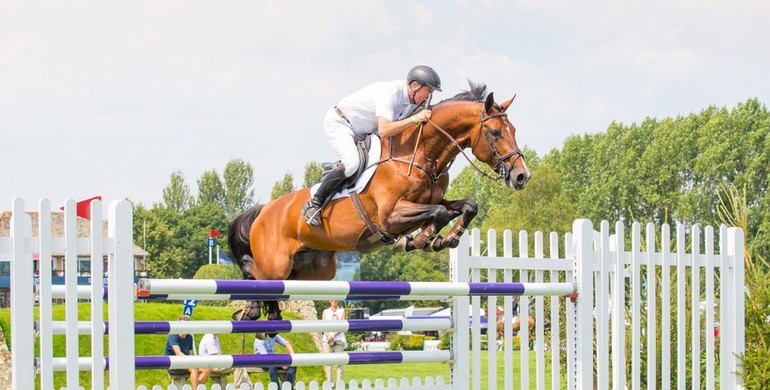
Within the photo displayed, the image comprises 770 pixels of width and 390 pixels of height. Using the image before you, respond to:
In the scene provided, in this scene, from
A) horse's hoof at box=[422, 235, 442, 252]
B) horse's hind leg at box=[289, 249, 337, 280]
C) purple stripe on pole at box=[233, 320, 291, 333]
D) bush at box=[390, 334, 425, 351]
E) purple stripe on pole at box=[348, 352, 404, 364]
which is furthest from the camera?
bush at box=[390, 334, 425, 351]

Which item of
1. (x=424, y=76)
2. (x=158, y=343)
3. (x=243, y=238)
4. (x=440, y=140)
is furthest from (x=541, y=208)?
(x=424, y=76)

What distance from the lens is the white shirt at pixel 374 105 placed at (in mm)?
6332

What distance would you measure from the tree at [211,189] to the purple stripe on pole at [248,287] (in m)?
58.7

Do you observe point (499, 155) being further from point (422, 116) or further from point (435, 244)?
point (435, 244)

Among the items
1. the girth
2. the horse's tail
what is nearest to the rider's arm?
the girth

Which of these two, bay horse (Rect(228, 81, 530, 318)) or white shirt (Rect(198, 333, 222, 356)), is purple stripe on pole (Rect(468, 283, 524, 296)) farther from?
white shirt (Rect(198, 333, 222, 356))

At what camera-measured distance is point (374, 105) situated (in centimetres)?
649

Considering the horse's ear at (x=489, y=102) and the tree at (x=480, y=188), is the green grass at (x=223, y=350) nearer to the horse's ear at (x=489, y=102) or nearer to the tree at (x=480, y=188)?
the horse's ear at (x=489, y=102)

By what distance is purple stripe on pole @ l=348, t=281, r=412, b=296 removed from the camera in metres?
4.58

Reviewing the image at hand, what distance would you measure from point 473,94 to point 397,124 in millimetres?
660

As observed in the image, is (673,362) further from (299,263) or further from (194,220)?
(194,220)

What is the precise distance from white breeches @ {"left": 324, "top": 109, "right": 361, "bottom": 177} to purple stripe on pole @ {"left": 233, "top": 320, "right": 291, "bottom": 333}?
1784mm

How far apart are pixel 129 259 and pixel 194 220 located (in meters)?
56.5

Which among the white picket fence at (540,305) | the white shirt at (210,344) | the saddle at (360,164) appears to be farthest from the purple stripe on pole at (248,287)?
the white shirt at (210,344)
